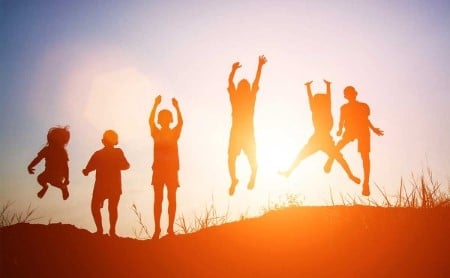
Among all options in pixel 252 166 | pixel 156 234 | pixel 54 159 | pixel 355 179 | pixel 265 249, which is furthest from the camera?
pixel 54 159

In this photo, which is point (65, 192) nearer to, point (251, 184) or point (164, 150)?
point (164, 150)

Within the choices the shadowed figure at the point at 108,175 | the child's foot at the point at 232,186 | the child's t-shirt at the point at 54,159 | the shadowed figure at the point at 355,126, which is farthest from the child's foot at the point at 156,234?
the shadowed figure at the point at 355,126

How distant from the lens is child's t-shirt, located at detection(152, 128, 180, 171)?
31.7ft

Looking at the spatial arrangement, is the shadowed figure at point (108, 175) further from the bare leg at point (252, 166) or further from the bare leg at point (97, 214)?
the bare leg at point (252, 166)

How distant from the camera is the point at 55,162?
10.8 metres

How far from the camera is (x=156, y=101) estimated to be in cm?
973

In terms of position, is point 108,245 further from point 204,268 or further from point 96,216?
point 204,268

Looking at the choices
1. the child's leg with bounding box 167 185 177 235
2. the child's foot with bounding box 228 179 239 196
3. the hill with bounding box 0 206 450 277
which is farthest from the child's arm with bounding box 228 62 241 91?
the hill with bounding box 0 206 450 277

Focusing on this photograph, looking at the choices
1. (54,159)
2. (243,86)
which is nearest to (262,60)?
(243,86)

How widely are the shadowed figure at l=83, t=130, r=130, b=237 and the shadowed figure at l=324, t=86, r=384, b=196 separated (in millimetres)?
4442

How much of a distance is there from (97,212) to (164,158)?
181 centimetres

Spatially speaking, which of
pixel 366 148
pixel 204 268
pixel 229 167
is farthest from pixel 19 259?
pixel 366 148

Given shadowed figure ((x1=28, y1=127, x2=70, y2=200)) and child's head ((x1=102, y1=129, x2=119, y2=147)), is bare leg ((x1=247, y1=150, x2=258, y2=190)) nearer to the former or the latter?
child's head ((x1=102, y1=129, x2=119, y2=147))

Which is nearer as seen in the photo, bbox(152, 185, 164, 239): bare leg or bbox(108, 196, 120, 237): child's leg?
bbox(152, 185, 164, 239): bare leg
